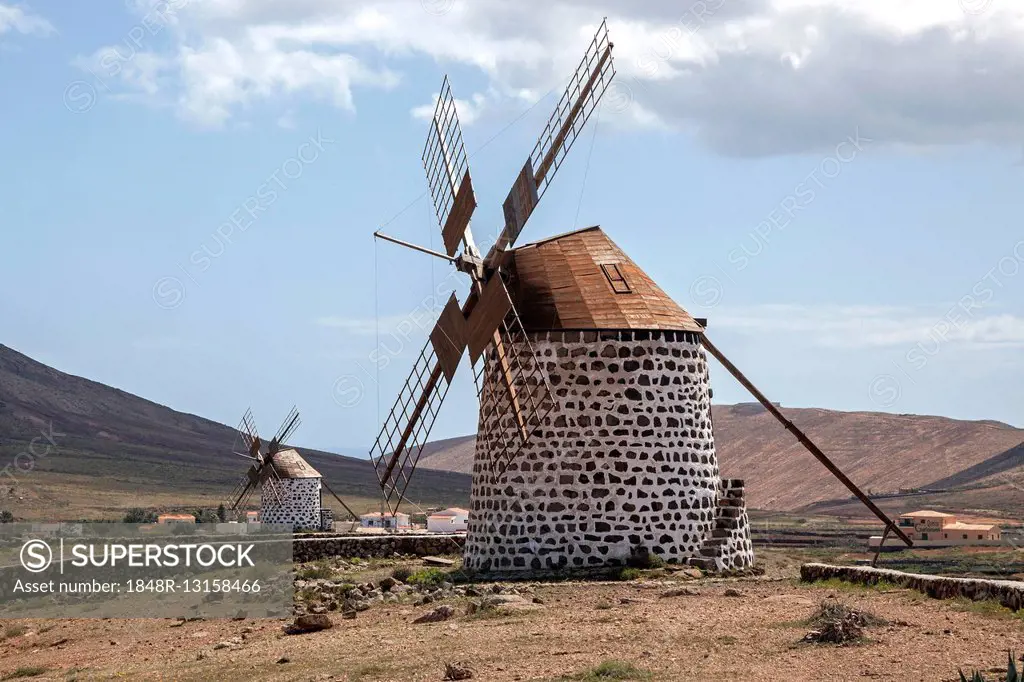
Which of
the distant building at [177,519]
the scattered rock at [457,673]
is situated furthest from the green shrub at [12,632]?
the distant building at [177,519]

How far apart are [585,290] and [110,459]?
119395mm

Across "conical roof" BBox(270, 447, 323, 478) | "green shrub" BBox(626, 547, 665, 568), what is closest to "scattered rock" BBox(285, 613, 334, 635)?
"green shrub" BBox(626, 547, 665, 568)

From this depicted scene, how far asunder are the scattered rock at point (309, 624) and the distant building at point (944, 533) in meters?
37.4

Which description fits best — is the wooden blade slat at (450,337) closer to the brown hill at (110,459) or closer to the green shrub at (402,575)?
the green shrub at (402,575)

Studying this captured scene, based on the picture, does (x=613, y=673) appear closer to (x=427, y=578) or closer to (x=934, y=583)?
(x=934, y=583)

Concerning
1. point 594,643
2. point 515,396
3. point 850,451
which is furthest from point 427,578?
point 850,451

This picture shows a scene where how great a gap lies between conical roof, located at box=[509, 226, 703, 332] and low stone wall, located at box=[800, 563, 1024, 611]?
16.8 ft

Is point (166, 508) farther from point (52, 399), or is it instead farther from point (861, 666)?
point (861, 666)

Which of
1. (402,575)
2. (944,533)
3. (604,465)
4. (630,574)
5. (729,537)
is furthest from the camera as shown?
(944,533)

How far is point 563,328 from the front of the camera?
922 inches

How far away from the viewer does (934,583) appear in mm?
17062

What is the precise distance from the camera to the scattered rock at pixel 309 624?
18188 millimetres

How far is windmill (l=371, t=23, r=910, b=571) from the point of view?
23.1 meters

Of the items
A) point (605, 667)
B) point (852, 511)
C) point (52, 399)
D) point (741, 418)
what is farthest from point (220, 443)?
point (605, 667)
